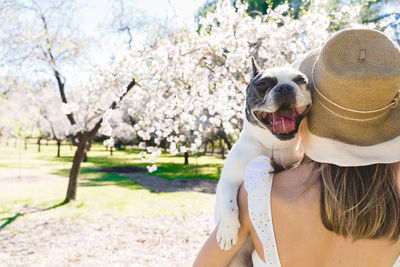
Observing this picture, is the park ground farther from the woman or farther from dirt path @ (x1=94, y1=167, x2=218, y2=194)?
the woman

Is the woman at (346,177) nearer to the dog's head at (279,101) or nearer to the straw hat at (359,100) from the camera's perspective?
the straw hat at (359,100)

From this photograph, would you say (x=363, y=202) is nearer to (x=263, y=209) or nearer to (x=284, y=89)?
(x=263, y=209)

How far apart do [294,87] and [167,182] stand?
14394 mm

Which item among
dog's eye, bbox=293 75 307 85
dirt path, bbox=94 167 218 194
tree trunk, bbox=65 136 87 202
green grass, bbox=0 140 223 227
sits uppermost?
dog's eye, bbox=293 75 307 85

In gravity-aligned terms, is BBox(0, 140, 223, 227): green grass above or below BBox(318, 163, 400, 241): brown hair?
below

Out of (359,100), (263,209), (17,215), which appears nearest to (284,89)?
(359,100)

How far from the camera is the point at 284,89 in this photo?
4.47ft

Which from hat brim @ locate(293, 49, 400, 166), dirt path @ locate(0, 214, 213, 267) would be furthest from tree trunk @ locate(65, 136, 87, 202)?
hat brim @ locate(293, 49, 400, 166)

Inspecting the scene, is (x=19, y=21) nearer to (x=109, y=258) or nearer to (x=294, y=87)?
(x=109, y=258)

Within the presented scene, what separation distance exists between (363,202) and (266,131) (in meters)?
0.58

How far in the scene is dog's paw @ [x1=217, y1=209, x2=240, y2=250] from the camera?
1.30 metres

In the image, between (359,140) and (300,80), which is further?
(300,80)

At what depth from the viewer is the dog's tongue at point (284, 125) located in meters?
1.31

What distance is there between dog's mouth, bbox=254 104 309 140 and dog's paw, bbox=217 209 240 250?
1.33 ft
